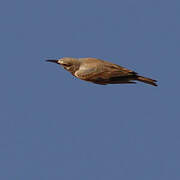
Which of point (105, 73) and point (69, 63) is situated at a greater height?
point (69, 63)

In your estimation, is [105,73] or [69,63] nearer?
[105,73]

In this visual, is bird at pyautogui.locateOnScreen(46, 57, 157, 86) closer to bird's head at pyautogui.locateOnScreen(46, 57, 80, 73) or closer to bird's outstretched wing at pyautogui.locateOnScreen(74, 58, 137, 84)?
bird's outstretched wing at pyautogui.locateOnScreen(74, 58, 137, 84)

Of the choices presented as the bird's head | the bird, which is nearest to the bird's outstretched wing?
the bird

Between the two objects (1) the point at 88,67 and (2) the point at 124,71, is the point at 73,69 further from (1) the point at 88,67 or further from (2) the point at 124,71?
(2) the point at 124,71

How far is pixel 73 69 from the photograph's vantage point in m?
18.6

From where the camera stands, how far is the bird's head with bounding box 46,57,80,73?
18.6 meters

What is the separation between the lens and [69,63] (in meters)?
18.7

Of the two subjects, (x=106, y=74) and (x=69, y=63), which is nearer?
(x=106, y=74)

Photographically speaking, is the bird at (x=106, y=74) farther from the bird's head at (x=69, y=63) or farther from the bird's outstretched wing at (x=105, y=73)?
the bird's head at (x=69, y=63)

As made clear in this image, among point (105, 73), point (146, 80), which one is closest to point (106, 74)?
point (105, 73)

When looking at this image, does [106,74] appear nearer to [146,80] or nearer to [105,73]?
[105,73]

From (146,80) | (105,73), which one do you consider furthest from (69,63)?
(146,80)

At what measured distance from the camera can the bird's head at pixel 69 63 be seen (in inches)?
732

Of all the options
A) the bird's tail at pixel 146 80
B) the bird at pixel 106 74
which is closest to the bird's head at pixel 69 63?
the bird at pixel 106 74
